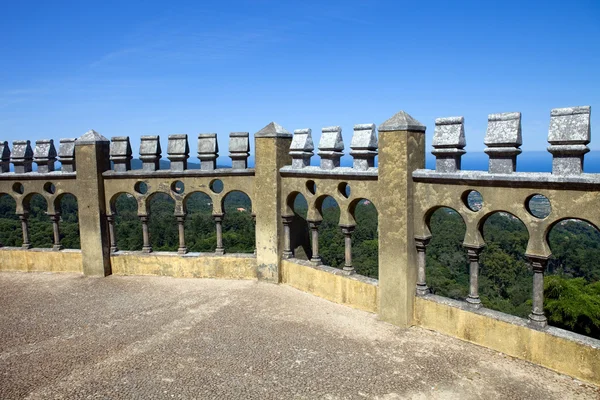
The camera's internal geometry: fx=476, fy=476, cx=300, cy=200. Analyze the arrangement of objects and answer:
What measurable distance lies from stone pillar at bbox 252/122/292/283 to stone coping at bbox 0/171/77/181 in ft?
13.7

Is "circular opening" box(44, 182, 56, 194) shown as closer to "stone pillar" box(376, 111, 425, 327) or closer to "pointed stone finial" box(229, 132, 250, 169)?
"pointed stone finial" box(229, 132, 250, 169)

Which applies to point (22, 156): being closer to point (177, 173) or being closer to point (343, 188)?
point (177, 173)

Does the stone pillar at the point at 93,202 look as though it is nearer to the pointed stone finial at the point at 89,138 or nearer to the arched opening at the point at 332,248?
the pointed stone finial at the point at 89,138

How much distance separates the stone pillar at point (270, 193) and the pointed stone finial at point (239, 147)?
389 millimetres

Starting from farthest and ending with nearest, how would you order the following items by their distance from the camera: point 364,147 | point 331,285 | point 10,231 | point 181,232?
point 10,231 → point 181,232 → point 331,285 → point 364,147

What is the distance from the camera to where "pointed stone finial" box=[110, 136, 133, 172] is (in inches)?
391

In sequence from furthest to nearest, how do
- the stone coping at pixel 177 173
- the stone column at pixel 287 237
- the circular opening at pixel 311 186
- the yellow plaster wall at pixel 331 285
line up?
1. the stone coping at pixel 177 173
2. the stone column at pixel 287 237
3. the circular opening at pixel 311 186
4. the yellow plaster wall at pixel 331 285

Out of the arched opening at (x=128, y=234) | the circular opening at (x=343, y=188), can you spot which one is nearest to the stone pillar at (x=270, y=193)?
the circular opening at (x=343, y=188)

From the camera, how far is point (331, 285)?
8.18 metres

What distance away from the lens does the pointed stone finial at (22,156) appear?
10617 mm

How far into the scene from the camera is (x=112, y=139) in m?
10.0

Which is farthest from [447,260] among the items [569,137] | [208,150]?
[569,137]

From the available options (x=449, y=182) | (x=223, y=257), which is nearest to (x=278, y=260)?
(x=223, y=257)

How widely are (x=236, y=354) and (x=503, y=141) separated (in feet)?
14.0
